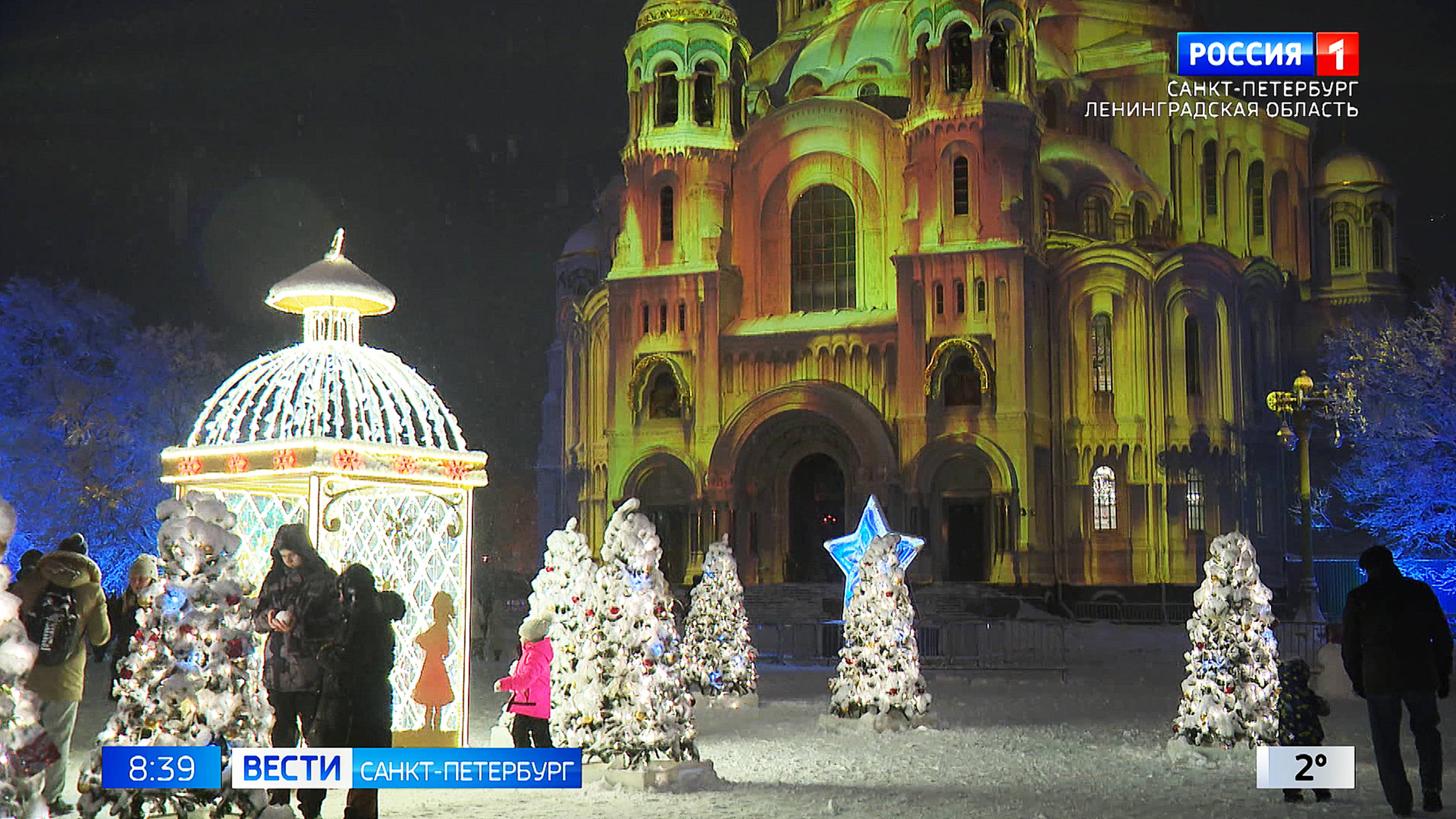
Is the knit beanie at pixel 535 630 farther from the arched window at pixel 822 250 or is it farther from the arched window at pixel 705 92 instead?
the arched window at pixel 705 92

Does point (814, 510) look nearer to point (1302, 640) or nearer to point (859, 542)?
point (1302, 640)

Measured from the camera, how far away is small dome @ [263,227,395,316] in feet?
39.2

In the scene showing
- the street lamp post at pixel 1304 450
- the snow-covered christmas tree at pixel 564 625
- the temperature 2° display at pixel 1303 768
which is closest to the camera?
the temperature 2° display at pixel 1303 768

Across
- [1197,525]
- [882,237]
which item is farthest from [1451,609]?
[882,237]

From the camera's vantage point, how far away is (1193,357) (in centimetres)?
3984

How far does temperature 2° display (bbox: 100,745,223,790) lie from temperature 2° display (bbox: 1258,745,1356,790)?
671 cm

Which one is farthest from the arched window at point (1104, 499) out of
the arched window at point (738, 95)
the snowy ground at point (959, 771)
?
the snowy ground at point (959, 771)

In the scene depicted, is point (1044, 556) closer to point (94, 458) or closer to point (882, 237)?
point (882, 237)

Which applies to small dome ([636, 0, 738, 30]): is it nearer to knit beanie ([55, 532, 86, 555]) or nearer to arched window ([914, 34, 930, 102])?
arched window ([914, 34, 930, 102])

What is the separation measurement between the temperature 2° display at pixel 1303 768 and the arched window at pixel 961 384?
28.4 meters

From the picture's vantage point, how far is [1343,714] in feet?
54.1

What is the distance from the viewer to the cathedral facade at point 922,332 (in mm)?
38438

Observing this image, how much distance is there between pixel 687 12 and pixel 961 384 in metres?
13.2

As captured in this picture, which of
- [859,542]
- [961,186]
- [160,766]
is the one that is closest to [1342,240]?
[961,186]
